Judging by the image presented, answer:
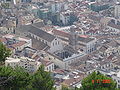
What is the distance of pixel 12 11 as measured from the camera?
51594 mm

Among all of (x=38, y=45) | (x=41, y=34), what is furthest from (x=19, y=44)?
(x=41, y=34)

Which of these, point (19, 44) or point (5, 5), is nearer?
point (19, 44)

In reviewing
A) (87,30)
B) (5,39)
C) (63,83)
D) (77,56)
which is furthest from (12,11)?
(63,83)

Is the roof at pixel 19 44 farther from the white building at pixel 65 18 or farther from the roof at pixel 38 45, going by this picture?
the white building at pixel 65 18

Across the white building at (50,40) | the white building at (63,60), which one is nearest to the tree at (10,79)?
the white building at (63,60)

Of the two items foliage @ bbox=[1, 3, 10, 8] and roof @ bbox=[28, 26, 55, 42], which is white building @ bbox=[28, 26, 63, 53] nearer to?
roof @ bbox=[28, 26, 55, 42]

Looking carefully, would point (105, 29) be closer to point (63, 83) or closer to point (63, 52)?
point (63, 52)

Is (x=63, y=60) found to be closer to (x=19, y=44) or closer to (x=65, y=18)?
(x=19, y=44)

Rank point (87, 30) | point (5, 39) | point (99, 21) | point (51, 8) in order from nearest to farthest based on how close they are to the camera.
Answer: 1. point (5, 39)
2. point (87, 30)
3. point (99, 21)
4. point (51, 8)

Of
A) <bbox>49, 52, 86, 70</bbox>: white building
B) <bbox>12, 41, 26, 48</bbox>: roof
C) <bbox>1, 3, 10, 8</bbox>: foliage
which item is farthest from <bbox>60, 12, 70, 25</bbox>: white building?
<bbox>49, 52, 86, 70</bbox>: white building

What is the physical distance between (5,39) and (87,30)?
13132 mm

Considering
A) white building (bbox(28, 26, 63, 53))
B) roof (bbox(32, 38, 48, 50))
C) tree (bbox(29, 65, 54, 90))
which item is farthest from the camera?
roof (bbox(32, 38, 48, 50))

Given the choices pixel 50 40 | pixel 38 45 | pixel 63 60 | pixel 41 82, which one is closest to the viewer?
pixel 41 82

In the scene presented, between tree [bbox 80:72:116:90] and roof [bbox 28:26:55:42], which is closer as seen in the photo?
tree [bbox 80:72:116:90]
